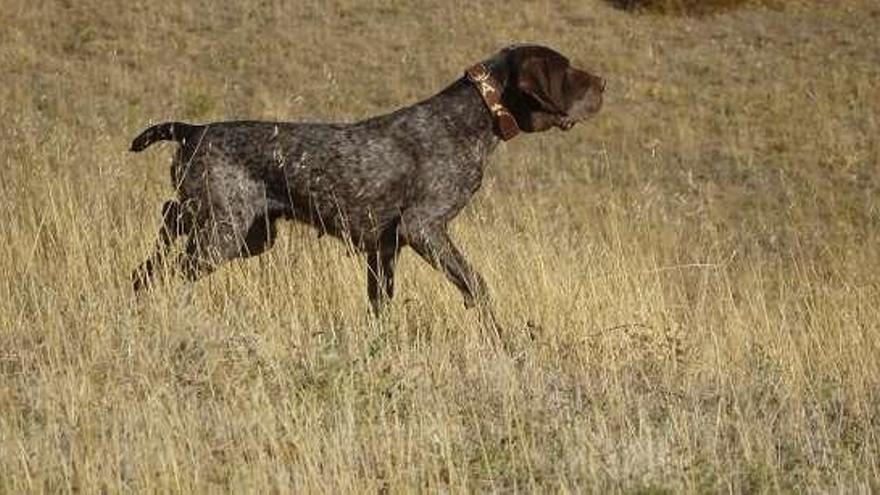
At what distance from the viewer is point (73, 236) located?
6.82m

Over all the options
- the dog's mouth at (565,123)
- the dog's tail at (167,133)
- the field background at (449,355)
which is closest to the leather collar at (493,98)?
the dog's mouth at (565,123)

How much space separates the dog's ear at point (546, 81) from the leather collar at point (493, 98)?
0.12 metres

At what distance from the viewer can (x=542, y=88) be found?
21.8ft

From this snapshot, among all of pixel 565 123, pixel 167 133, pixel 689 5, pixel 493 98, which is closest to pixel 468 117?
pixel 493 98

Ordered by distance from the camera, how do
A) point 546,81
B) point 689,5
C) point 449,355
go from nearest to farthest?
1. point 449,355
2. point 546,81
3. point 689,5

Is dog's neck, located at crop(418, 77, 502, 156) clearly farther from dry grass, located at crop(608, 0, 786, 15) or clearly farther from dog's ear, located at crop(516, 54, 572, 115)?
dry grass, located at crop(608, 0, 786, 15)

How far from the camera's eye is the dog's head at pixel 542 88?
6.64 metres

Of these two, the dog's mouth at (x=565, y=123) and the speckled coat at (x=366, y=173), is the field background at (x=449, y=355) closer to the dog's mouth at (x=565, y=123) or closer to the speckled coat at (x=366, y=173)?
the speckled coat at (x=366, y=173)

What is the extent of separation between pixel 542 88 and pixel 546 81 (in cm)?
5

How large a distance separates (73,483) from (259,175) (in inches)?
109

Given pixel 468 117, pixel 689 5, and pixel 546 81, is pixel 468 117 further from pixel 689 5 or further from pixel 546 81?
pixel 689 5

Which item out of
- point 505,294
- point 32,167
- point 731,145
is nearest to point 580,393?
point 505,294

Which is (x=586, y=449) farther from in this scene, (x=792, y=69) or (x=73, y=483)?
(x=792, y=69)

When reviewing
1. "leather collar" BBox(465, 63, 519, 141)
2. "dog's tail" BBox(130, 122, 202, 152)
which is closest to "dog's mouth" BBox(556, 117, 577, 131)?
"leather collar" BBox(465, 63, 519, 141)
